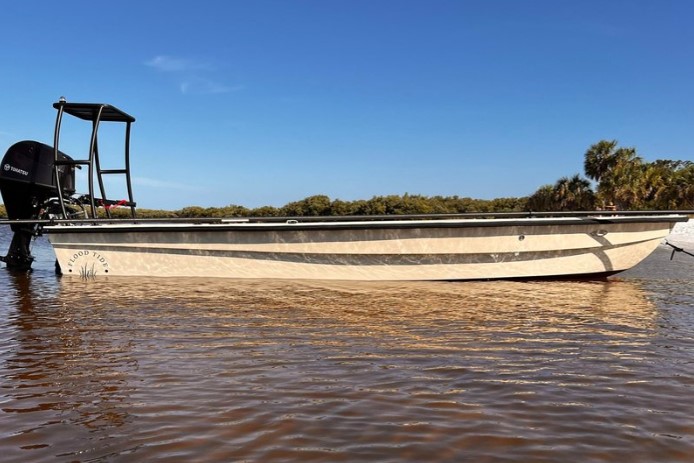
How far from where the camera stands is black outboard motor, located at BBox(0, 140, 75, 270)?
1090cm

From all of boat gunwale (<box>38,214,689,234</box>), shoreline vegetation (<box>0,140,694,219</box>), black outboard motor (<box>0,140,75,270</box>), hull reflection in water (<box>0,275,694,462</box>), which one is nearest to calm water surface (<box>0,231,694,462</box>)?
hull reflection in water (<box>0,275,694,462</box>)

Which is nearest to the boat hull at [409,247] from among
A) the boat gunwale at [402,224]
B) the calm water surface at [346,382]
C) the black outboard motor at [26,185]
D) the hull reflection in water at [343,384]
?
the boat gunwale at [402,224]

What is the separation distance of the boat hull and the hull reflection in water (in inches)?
105

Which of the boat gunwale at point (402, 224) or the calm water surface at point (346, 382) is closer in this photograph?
the calm water surface at point (346, 382)

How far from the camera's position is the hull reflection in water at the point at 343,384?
2330 millimetres

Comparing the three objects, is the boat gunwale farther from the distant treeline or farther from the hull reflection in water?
the distant treeline

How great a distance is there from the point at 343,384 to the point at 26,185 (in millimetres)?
10869

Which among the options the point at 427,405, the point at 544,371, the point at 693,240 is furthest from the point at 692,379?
the point at 693,240

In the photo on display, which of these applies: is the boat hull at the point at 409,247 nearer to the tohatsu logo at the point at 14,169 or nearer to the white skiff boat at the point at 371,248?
the white skiff boat at the point at 371,248

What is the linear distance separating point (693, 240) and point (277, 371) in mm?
26973

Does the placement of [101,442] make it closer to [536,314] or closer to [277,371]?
[277,371]

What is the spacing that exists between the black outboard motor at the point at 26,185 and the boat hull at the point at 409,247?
2.94 m

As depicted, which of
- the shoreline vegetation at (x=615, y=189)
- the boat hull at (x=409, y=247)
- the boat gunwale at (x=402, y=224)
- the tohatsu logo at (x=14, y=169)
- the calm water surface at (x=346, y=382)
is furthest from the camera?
the shoreline vegetation at (x=615, y=189)

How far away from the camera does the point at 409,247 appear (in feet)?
29.2
